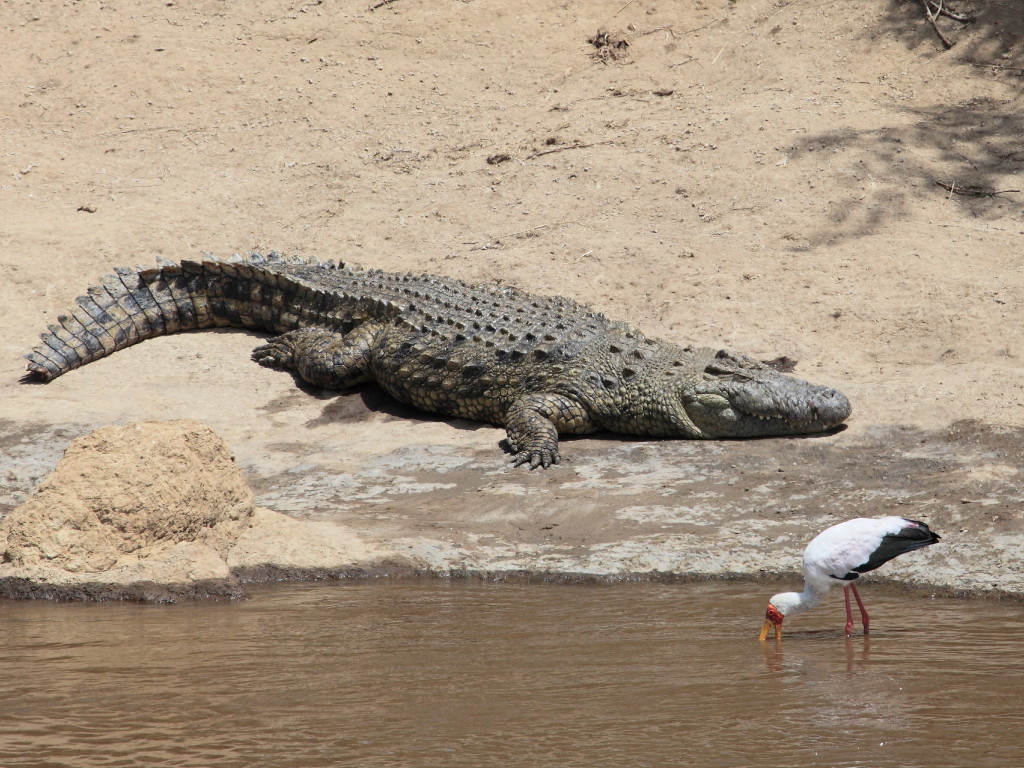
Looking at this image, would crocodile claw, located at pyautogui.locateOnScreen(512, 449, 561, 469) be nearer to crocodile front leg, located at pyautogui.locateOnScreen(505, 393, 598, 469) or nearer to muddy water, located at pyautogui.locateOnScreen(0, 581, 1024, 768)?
crocodile front leg, located at pyautogui.locateOnScreen(505, 393, 598, 469)

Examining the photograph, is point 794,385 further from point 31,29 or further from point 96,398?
point 31,29

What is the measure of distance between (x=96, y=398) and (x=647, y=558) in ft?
15.8

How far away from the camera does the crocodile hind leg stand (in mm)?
8867

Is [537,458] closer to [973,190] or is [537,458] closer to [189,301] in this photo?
[189,301]

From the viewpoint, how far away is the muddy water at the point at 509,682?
3758 mm

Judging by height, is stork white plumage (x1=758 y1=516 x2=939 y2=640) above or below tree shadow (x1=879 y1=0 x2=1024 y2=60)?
below

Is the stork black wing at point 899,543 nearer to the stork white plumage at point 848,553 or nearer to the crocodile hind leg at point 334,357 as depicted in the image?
the stork white plumage at point 848,553

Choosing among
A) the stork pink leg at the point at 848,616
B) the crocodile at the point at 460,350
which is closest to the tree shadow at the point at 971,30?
the crocodile at the point at 460,350

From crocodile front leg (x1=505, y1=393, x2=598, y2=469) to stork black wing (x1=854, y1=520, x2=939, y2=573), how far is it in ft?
9.22

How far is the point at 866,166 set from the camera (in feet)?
37.5

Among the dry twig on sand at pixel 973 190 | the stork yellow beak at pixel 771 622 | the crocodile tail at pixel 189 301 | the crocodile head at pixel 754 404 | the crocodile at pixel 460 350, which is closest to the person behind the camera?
the stork yellow beak at pixel 771 622

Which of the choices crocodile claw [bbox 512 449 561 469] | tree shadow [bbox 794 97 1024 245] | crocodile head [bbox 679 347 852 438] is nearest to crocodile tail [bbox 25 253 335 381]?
crocodile claw [bbox 512 449 561 469]

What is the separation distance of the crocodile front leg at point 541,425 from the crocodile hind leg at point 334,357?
144cm

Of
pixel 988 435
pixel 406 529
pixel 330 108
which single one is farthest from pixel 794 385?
pixel 330 108
